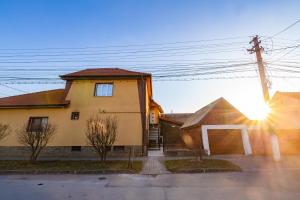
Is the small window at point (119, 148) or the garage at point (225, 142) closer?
the small window at point (119, 148)

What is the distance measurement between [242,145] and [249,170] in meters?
7.01

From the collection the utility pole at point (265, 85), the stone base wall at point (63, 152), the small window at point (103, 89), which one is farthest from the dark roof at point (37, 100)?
the utility pole at point (265, 85)

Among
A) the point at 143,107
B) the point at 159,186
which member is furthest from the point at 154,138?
the point at 159,186

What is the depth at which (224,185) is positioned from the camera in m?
7.17

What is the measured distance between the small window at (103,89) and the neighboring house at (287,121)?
12.6 meters

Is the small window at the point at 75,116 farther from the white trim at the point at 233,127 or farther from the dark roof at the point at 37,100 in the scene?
the white trim at the point at 233,127

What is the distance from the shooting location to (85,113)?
1609cm

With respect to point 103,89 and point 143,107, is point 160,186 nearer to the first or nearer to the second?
point 143,107

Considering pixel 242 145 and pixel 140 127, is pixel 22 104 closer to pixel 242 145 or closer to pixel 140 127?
pixel 140 127

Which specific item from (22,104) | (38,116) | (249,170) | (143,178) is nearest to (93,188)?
(143,178)

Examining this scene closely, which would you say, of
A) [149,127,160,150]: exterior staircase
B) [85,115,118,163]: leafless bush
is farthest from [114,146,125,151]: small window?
[149,127,160,150]: exterior staircase

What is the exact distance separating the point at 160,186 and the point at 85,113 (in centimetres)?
1097

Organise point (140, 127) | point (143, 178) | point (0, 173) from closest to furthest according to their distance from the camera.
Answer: point (143, 178) < point (0, 173) < point (140, 127)

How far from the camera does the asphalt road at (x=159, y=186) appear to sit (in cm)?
603
